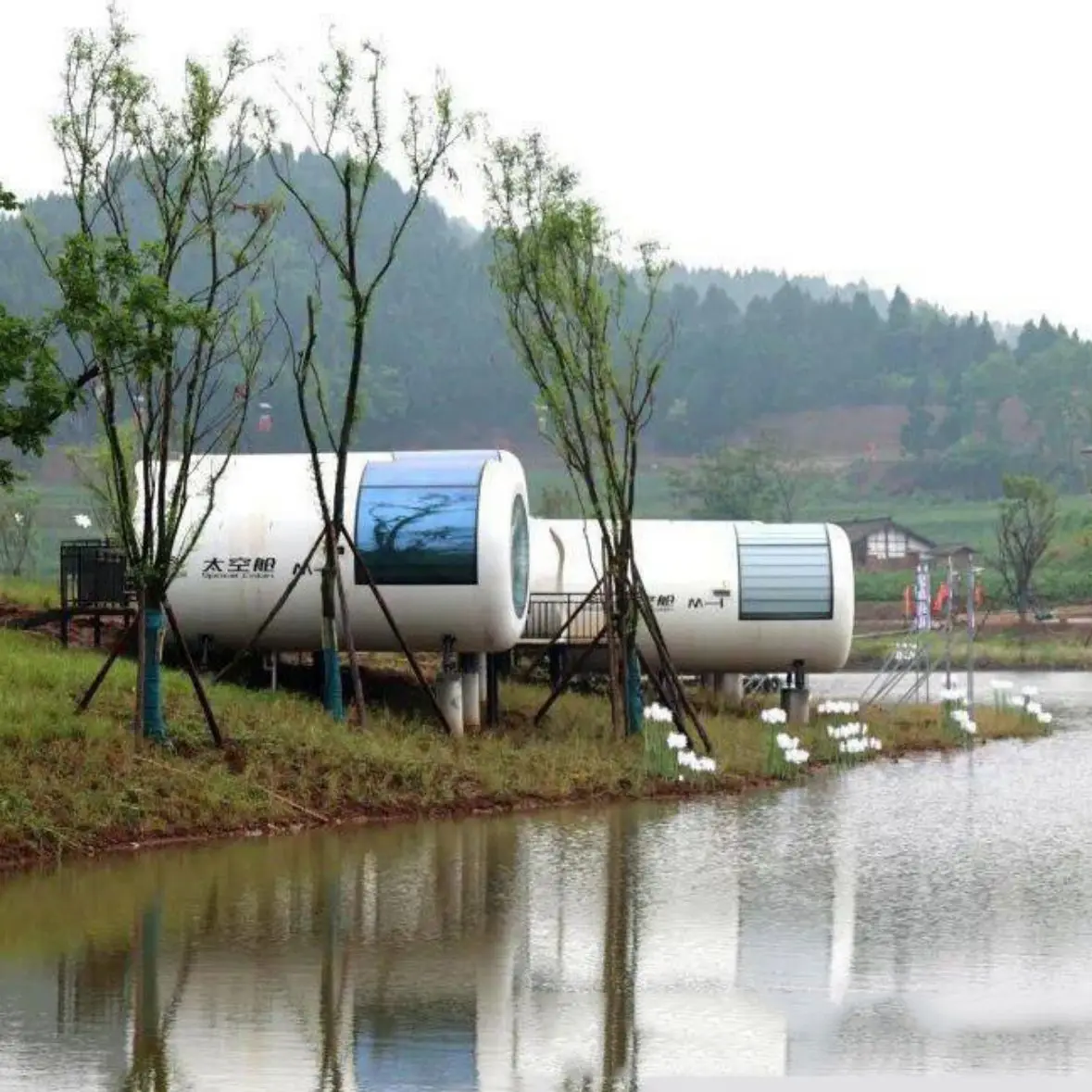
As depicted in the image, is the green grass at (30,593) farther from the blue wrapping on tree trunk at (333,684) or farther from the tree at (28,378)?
the tree at (28,378)

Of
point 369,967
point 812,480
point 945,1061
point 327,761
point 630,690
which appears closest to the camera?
point 945,1061

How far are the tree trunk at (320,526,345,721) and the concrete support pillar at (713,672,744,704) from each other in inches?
545

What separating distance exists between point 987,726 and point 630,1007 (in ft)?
101

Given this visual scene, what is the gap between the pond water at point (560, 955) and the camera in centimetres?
1581

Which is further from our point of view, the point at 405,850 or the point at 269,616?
the point at 269,616

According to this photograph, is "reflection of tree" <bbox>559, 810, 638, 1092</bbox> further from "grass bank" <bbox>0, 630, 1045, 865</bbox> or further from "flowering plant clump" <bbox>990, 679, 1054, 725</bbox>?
"flowering plant clump" <bbox>990, 679, 1054, 725</bbox>

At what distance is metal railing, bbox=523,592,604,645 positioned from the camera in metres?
43.4

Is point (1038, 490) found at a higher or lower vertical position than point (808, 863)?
higher

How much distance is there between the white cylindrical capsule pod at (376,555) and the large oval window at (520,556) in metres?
0.09

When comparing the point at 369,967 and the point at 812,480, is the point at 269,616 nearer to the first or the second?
the point at 369,967

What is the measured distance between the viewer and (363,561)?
3528cm

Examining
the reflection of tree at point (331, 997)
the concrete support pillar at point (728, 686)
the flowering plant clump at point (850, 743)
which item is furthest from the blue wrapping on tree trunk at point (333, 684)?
the concrete support pillar at point (728, 686)

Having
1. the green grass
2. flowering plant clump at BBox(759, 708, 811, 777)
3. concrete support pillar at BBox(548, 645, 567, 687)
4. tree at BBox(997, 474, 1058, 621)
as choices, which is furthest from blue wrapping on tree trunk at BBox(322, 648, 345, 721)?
tree at BBox(997, 474, 1058, 621)

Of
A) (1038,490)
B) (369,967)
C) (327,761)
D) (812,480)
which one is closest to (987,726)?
(327,761)
